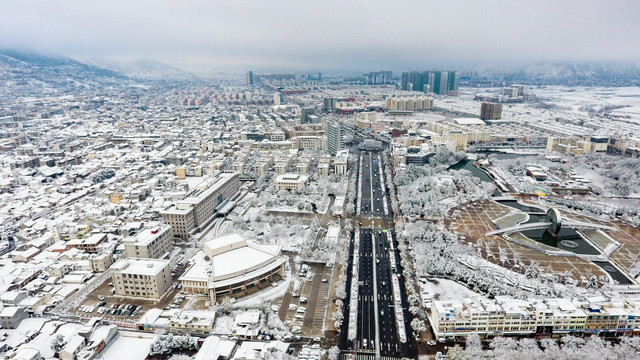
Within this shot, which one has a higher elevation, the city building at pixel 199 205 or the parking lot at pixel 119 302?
the city building at pixel 199 205

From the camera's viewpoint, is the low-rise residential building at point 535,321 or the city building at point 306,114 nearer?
the low-rise residential building at point 535,321

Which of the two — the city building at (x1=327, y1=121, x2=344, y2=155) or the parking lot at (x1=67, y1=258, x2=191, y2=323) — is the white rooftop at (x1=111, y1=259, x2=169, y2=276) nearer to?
the parking lot at (x1=67, y1=258, x2=191, y2=323)

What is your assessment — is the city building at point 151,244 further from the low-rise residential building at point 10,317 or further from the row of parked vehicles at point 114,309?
the low-rise residential building at point 10,317

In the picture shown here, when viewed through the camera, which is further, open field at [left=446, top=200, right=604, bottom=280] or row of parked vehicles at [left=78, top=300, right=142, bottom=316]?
open field at [left=446, top=200, right=604, bottom=280]

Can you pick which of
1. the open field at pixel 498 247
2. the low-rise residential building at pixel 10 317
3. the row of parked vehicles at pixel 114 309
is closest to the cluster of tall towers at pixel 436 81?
the open field at pixel 498 247

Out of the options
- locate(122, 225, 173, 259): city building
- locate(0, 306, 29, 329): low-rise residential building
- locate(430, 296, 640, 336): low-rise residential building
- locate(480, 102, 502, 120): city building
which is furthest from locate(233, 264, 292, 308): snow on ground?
locate(480, 102, 502, 120): city building

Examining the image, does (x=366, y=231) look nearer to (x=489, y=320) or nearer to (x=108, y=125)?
(x=489, y=320)

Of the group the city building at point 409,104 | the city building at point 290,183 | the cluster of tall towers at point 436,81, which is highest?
the cluster of tall towers at point 436,81
